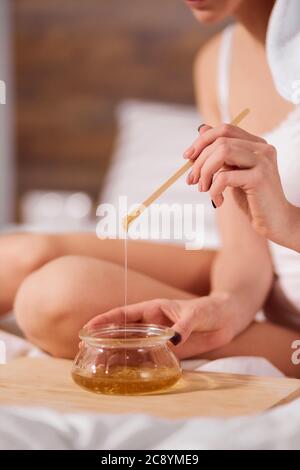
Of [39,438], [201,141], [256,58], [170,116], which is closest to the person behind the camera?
[39,438]

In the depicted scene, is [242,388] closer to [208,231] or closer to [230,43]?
[230,43]

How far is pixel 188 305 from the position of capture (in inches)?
29.6

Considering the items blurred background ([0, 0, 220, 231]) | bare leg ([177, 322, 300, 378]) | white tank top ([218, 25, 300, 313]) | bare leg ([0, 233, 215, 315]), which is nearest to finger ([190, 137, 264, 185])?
white tank top ([218, 25, 300, 313])

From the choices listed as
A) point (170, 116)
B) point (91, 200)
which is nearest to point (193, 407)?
point (170, 116)

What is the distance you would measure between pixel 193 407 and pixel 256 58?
49cm

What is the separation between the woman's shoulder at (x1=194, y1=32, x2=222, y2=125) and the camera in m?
1.08

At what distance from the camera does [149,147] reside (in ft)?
5.90

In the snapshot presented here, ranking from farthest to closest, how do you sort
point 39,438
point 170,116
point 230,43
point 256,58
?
point 170,116, point 230,43, point 256,58, point 39,438

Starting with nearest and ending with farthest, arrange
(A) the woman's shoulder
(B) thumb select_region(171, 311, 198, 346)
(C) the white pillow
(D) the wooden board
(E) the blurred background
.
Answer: (D) the wooden board
(B) thumb select_region(171, 311, 198, 346)
(A) the woman's shoulder
(C) the white pillow
(E) the blurred background

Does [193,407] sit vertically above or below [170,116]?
below

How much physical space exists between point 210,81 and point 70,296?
0.50 metres

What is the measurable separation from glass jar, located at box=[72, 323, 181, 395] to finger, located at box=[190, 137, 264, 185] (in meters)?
0.16

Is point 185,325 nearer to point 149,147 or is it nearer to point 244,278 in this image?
point 244,278

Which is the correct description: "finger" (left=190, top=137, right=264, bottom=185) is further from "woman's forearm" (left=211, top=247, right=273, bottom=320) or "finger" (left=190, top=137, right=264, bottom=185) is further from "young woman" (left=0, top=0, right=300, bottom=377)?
"woman's forearm" (left=211, top=247, right=273, bottom=320)
